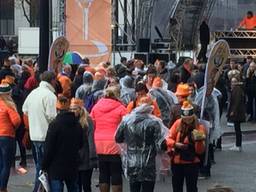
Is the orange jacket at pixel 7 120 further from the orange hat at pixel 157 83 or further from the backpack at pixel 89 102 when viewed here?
the orange hat at pixel 157 83

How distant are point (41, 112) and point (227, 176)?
4293 mm

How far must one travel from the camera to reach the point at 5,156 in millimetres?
11656

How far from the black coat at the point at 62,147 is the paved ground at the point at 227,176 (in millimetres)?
2807

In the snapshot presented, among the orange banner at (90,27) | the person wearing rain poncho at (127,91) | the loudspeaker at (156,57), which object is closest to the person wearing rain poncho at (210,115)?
the person wearing rain poncho at (127,91)

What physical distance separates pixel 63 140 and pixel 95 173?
4663 mm

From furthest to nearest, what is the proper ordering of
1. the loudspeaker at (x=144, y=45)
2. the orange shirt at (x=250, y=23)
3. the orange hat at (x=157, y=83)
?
the orange shirt at (x=250, y=23) < the loudspeaker at (x=144, y=45) < the orange hat at (x=157, y=83)

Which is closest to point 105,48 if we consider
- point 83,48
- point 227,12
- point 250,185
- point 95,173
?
point 83,48

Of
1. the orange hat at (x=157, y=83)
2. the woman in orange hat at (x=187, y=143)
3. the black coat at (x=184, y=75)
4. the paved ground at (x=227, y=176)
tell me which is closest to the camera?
the woman in orange hat at (x=187, y=143)

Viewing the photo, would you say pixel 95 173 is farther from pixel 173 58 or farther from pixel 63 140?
pixel 173 58

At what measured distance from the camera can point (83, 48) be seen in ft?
70.4

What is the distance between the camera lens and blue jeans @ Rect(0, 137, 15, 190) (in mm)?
11664

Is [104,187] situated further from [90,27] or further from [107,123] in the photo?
[90,27]

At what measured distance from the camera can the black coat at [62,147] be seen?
9695 mm

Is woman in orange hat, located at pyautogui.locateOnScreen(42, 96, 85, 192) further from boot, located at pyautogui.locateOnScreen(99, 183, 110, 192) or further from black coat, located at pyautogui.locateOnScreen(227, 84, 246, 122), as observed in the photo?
black coat, located at pyautogui.locateOnScreen(227, 84, 246, 122)
